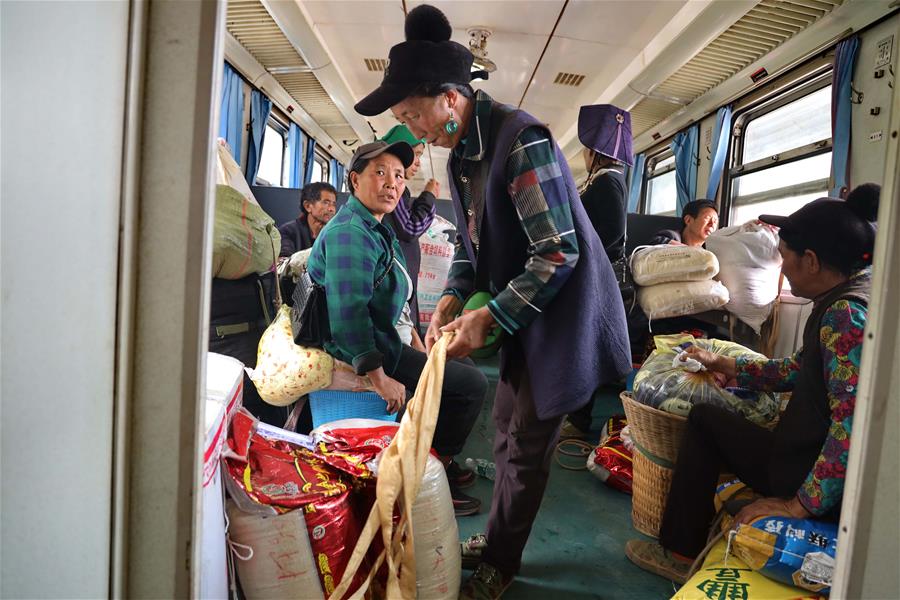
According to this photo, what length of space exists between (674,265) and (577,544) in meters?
1.96

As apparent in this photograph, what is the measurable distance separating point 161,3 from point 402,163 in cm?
145

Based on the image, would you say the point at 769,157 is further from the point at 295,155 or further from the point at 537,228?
the point at 295,155

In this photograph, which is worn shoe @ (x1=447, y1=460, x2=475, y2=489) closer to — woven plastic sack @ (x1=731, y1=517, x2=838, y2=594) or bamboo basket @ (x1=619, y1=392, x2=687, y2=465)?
bamboo basket @ (x1=619, y1=392, x2=687, y2=465)

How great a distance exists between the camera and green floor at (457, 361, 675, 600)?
5.64 ft

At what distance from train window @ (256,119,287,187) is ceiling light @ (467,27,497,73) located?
3.05m

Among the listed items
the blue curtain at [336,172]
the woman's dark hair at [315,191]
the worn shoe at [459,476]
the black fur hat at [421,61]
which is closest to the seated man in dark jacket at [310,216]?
the woman's dark hair at [315,191]

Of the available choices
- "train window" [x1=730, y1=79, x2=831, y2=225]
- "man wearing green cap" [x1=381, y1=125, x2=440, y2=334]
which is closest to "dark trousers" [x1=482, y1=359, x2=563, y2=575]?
"man wearing green cap" [x1=381, y1=125, x2=440, y2=334]

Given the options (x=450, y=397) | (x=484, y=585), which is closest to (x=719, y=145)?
(x=450, y=397)

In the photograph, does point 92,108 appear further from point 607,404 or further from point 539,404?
point 607,404

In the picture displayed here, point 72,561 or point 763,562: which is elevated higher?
point 72,561

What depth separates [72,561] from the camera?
71 cm

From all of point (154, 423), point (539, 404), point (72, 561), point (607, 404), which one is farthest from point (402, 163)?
point (607, 404)

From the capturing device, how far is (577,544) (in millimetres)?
2004

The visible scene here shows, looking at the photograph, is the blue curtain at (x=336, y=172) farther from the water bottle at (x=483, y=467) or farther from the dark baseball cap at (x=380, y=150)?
the water bottle at (x=483, y=467)
